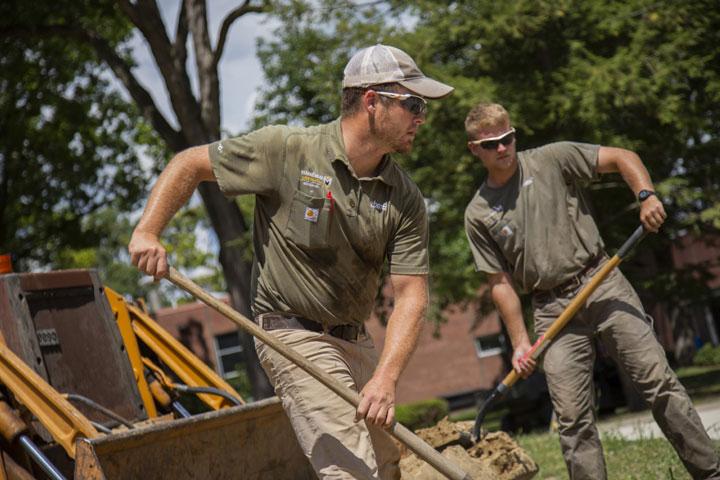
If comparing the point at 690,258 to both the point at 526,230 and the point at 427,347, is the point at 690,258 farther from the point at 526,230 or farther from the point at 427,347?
the point at 526,230

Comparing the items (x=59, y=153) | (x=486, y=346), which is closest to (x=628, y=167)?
(x=59, y=153)

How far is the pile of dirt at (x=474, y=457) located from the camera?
6012 mm

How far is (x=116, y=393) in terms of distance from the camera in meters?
6.81

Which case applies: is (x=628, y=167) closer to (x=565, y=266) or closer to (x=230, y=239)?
(x=565, y=266)

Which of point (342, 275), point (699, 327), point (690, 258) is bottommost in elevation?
point (699, 327)

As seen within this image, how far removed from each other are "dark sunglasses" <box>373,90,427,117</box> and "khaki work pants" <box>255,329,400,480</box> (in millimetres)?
1020

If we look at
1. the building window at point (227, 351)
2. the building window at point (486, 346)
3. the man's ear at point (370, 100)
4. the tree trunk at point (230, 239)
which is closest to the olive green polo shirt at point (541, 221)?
the man's ear at point (370, 100)

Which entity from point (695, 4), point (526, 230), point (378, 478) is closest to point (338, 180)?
point (378, 478)

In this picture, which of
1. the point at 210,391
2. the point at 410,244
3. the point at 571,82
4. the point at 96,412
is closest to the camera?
the point at 410,244

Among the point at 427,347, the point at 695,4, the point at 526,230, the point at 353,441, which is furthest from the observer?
the point at 427,347

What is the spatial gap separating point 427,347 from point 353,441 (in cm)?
3635

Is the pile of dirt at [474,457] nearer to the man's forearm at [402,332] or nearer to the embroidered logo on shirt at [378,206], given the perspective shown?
the man's forearm at [402,332]

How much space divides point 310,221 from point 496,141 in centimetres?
188

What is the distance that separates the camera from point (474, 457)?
20.3 feet
